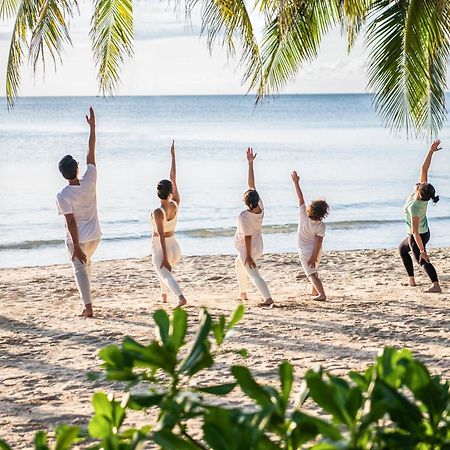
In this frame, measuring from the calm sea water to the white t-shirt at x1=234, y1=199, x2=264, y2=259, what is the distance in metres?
6.37

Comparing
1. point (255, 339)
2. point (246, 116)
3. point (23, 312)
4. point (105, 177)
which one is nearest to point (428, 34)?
point (255, 339)

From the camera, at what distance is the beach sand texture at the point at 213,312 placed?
6395mm

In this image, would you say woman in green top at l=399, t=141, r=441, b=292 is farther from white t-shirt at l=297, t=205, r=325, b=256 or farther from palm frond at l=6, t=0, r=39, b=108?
palm frond at l=6, t=0, r=39, b=108

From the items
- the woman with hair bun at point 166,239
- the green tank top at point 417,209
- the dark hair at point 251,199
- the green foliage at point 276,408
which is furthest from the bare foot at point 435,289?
the green foliage at point 276,408

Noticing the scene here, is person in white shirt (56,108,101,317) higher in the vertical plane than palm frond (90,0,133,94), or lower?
lower

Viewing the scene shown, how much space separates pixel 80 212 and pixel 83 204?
0.08m

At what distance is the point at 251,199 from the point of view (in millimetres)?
8680

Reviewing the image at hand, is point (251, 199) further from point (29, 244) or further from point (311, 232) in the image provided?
point (29, 244)

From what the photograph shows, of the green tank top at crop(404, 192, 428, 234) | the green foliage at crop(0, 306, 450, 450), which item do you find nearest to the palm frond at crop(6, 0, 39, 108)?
the green tank top at crop(404, 192, 428, 234)

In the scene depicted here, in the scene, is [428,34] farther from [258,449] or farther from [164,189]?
[258,449]

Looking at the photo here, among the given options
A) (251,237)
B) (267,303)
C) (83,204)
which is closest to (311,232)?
(251,237)

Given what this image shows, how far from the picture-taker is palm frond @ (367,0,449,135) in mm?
9383

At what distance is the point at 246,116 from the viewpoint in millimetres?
88938

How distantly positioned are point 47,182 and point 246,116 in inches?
2366
